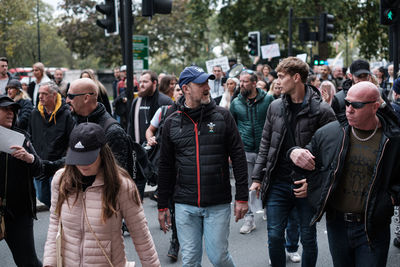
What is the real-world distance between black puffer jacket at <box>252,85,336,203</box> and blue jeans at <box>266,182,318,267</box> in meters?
0.11

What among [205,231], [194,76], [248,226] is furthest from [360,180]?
[248,226]

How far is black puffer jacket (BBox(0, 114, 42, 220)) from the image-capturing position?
14.1 ft

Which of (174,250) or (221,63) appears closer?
(174,250)

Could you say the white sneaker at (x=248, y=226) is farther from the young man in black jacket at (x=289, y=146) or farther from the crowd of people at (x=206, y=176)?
the young man in black jacket at (x=289, y=146)

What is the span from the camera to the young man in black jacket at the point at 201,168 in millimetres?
4152

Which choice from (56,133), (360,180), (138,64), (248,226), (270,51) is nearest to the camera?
(360,180)

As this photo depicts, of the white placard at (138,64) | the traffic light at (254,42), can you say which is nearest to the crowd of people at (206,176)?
the white placard at (138,64)

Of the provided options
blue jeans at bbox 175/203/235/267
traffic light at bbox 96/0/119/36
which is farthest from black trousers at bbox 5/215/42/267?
traffic light at bbox 96/0/119/36

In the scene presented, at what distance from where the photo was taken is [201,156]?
414 cm

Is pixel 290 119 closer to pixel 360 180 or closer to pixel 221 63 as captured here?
pixel 360 180

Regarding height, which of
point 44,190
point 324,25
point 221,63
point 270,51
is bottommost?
point 44,190

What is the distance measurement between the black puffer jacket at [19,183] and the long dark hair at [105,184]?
4.37 feet

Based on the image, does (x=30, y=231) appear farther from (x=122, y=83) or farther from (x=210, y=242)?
(x=122, y=83)

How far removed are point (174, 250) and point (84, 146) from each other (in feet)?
10.2
